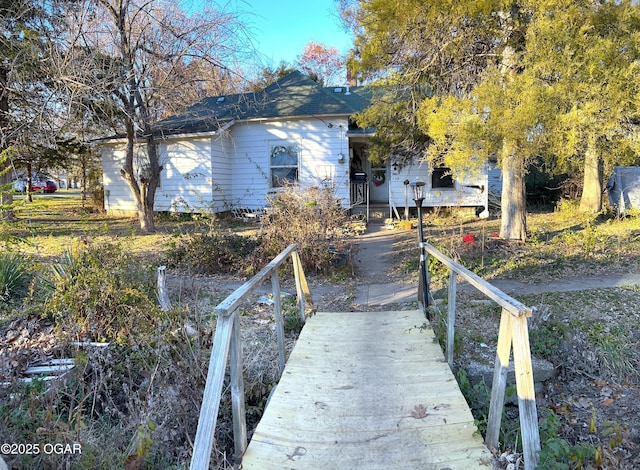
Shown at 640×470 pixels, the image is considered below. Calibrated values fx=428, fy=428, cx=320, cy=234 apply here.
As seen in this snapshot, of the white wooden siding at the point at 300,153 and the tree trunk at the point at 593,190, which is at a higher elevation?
the white wooden siding at the point at 300,153

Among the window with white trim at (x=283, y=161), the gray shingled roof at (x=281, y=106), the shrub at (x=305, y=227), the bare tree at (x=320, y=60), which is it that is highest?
the bare tree at (x=320, y=60)

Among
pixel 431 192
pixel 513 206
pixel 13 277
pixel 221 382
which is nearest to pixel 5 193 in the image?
pixel 13 277

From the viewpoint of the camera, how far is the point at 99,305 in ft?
15.2

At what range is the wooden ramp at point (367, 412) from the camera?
2.59m

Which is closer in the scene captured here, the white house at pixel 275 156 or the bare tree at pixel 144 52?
the bare tree at pixel 144 52

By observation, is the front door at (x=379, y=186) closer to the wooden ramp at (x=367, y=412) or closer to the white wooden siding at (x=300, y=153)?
the white wooden siding at (x=300, y=153)

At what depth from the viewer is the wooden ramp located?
2588 mm

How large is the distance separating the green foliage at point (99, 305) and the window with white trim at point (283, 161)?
34.3 ft

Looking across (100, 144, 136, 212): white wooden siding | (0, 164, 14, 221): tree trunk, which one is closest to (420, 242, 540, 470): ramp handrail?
(0, 164, 14, 221): tree trunk

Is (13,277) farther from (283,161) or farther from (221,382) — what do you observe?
(283,161)

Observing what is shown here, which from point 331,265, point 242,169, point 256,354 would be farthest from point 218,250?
point 242,169

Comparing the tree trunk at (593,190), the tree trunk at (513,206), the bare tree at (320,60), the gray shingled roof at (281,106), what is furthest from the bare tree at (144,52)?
the bare tree at (320,60)

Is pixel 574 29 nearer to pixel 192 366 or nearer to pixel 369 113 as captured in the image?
pixel 369 113

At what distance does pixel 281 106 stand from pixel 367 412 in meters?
13.4
